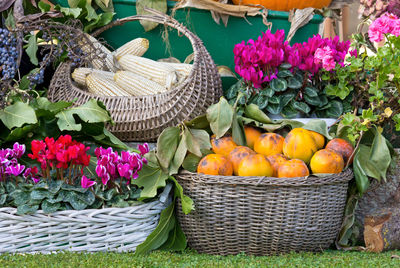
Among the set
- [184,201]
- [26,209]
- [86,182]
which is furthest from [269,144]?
[26,209]

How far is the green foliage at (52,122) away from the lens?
1941 mm

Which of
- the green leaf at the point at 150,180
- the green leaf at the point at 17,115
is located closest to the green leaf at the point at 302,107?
the green leaf at the point at 150,180

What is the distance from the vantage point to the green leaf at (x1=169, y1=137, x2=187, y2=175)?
6.14 feet

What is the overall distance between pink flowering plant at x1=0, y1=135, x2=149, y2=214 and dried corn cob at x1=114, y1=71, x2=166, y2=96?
532 mm

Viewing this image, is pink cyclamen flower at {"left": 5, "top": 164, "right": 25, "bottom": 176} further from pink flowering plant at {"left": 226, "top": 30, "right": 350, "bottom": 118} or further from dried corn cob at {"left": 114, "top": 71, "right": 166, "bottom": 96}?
pink flowering plant at {"left": 226, "top": 30, "right": 350, "bottom": 118}

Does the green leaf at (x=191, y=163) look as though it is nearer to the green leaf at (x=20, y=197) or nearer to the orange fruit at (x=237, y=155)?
the orange fruit at (x=237, y=155)

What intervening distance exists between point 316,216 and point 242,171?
315mm

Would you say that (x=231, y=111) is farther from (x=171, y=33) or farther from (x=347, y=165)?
(x=171, y=33)

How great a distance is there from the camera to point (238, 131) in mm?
1973

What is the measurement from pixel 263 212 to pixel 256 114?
0.48m

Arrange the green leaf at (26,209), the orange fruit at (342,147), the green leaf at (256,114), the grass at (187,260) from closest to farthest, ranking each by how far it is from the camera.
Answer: the grass at (187,260)
the green leaf at (26,209)
the orange fruit at (342,147)
the green leaf at (256,114)

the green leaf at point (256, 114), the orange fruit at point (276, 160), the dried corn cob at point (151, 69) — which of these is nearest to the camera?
the orange fruit at point (276, 160)

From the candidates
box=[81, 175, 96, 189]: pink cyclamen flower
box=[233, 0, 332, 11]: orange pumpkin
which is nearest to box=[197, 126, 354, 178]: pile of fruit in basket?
box=[81, 175, 96, 189]: pink cyclamen flower

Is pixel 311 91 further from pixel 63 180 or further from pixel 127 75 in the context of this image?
pixel 63 180
